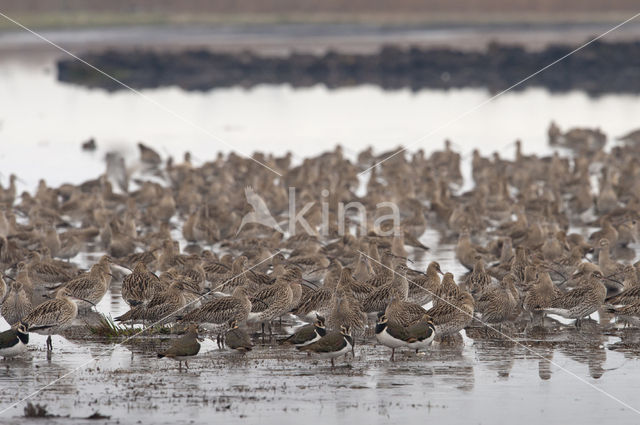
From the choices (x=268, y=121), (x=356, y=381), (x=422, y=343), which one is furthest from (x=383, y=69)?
(x=356, y=381)

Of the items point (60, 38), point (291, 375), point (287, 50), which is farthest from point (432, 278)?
point (60, 38)

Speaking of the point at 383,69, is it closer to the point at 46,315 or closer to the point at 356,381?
the point at 46,315

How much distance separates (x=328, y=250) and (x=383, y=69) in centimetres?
5257

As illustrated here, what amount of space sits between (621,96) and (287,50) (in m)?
36.2

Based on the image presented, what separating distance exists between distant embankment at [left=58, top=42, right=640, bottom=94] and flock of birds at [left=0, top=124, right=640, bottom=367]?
3521cm

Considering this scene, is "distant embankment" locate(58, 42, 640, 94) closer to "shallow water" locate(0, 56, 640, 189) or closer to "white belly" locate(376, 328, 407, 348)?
"shallow water" locate(0, 56, 640, 189)

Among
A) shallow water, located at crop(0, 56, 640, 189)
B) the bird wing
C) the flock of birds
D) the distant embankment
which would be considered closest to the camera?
the bird wing

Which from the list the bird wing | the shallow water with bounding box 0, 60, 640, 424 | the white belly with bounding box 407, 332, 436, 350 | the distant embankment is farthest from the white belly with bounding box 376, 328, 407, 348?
the distant embankment

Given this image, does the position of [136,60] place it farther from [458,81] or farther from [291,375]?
[291,375]

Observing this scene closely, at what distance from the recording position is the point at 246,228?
925 inches

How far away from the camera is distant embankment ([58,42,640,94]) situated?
6981cm

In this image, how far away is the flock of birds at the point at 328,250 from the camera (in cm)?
1546

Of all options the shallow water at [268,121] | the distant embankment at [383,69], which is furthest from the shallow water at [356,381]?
the distant embankment at [383,69]

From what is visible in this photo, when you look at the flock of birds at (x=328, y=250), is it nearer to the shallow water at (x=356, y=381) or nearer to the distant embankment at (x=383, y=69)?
the shallow water at (x=356, y=381)
